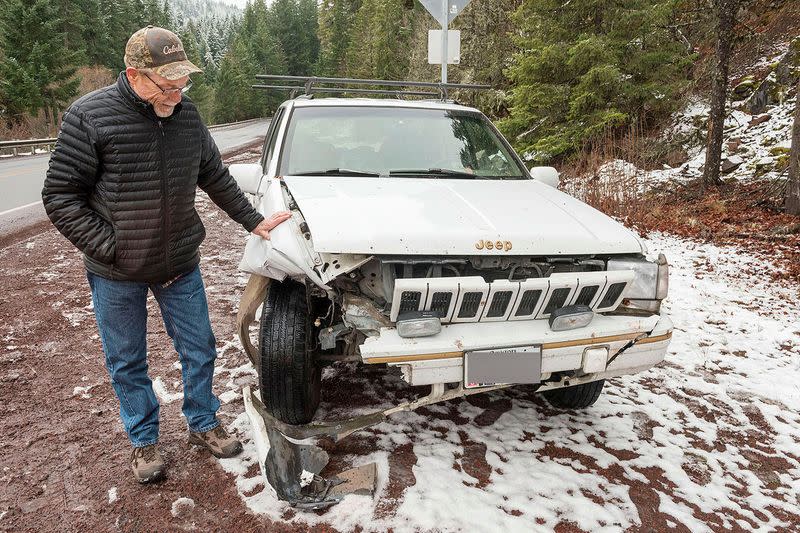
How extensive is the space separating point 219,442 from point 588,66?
866cm

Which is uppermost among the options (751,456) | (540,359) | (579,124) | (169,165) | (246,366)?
(579,124)

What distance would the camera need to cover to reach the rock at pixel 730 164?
8.84 m

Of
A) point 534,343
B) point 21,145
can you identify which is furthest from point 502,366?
point 21,145

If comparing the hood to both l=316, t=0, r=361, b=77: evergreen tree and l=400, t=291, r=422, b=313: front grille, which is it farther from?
l=316, t=0, r=361, b=77: evergreen tree

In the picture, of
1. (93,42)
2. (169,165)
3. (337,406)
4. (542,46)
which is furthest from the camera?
(93,42)

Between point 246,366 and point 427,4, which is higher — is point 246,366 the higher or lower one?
the lower one

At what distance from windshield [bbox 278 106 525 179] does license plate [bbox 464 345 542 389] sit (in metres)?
1.48

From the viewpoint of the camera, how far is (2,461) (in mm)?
2688

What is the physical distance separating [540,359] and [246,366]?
2200 mm

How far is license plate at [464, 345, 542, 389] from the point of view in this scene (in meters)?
2.36

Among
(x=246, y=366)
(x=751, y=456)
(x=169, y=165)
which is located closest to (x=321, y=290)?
(x=169, y=165)

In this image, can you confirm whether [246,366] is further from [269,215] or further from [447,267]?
[447,267]

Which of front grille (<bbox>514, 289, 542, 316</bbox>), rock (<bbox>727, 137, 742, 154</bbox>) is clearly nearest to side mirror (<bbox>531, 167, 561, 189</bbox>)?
front grille (<bbox>514, 289, 542, 316</bbox>)

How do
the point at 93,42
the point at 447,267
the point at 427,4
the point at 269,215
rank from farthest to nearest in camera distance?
the point at 93,42
the point at 427,4
the point at 269,215
the point at 447,267
